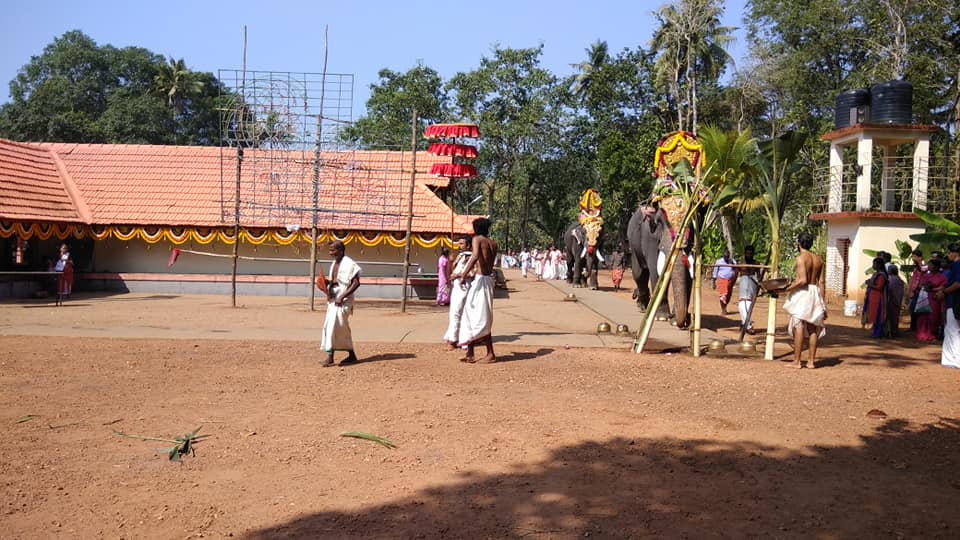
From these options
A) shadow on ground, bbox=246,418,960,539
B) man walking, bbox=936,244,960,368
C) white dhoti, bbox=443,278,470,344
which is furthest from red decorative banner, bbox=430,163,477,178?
shadow on ground, bbox=246,418,960,539

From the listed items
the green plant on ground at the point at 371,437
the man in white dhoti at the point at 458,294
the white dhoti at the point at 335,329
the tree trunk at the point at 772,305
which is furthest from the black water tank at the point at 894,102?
the green plant on ground at the point at 371,437

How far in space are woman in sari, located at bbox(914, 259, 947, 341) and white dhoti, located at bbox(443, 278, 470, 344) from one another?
25.3 feet

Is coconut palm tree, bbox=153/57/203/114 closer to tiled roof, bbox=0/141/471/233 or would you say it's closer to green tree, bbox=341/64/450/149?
green tree, bbox=341/64/450/149

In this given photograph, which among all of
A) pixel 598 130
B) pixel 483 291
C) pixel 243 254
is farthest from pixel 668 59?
pixel 483 291

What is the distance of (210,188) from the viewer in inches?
822

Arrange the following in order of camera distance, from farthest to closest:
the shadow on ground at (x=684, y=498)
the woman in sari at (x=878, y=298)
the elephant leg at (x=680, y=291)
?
Result: the woman in sari at (x=878, y=298)
the elephant leg at (x=680, y=291)
the shadow on ground at (x=684, y=498)

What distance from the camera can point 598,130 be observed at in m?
40.3

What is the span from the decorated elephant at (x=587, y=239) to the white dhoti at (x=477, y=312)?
16.1 metres

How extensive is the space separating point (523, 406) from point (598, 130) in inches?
1369

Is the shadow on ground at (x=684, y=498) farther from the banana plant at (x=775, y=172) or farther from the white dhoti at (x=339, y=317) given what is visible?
Answer: the banana plant at (x=775, y=172)

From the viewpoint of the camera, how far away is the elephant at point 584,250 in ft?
82.2

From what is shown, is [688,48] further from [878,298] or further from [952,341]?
[952,341]

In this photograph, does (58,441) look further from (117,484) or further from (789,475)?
(789,475)

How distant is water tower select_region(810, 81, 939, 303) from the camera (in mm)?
18328
